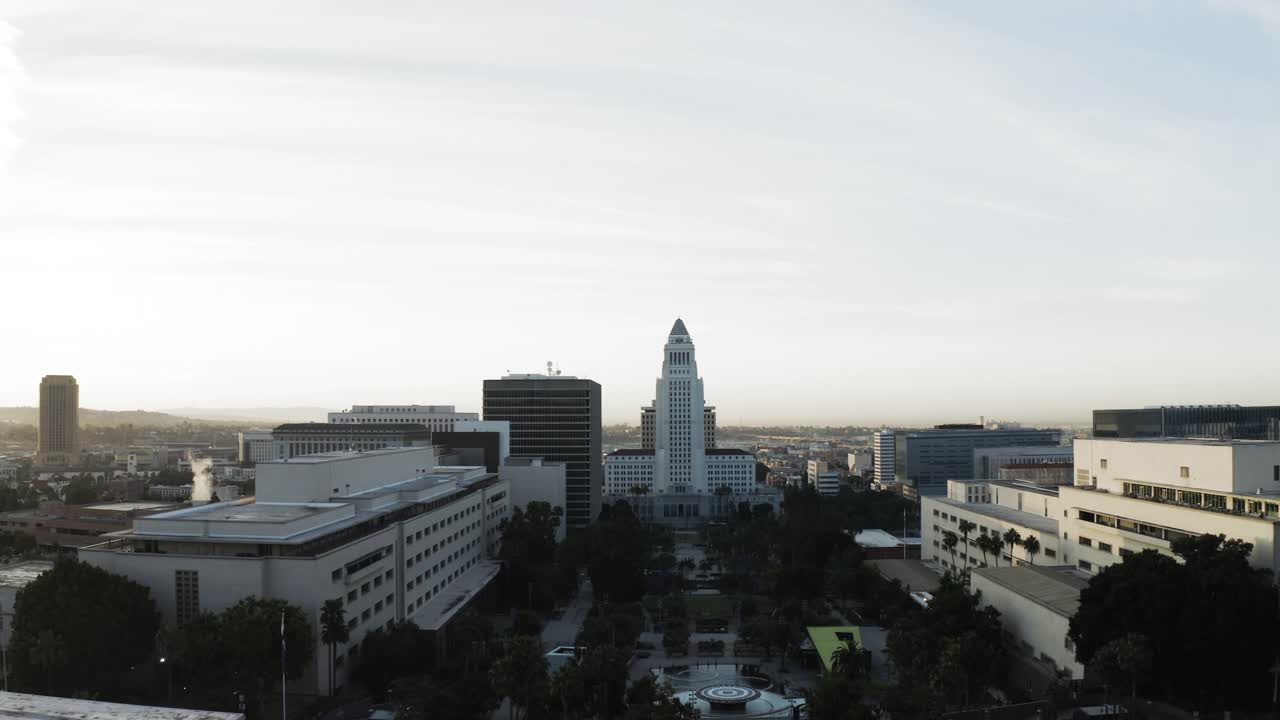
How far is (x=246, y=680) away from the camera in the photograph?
52.7m

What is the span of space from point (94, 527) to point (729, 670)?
306ft

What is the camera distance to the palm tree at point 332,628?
57594mm

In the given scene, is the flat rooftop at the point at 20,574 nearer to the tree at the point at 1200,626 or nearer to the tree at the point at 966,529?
the tree at the point at 1200,626

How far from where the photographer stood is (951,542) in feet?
321

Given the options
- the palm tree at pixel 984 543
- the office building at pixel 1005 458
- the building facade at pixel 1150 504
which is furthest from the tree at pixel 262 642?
the office building at pixel 1005 458

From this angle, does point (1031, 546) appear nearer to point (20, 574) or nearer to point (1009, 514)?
point (1009, 514)

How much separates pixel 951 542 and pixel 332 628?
69521 millimetres

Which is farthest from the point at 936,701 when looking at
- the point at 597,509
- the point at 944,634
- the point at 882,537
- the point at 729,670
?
the point at 597,509

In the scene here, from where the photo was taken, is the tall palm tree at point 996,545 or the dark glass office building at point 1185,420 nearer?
the tall palm tree at point 996,545

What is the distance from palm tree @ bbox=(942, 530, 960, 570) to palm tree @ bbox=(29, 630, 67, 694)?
84632 millimetres

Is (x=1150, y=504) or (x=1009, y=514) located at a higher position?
(x=1150, y=504)

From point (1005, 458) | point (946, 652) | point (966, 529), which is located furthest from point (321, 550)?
point (1005, 458)

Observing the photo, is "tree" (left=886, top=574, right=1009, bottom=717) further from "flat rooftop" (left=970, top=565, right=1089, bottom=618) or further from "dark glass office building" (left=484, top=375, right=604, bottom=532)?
"dark glass office building" (left=484, top=375, right=604, bottom=532)

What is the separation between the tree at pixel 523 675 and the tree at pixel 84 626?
2526 cm
